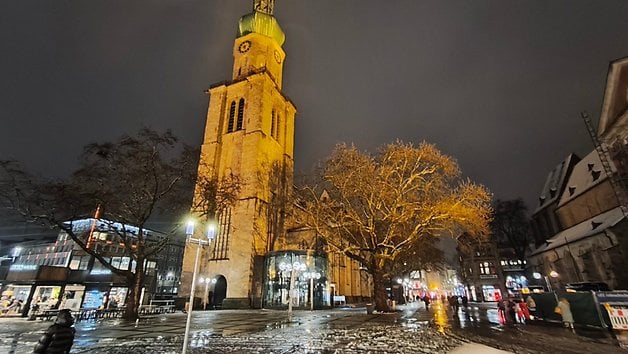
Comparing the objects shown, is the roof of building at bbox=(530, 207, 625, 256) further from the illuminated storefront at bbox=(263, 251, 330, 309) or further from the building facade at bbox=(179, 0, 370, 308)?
the illuminated storefront at bbox=(263, 251, 330, 309)

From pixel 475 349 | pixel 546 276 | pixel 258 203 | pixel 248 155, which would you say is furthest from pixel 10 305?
pixel 546 276

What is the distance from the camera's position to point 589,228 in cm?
3316

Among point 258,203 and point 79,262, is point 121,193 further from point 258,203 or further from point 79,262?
point 79,262

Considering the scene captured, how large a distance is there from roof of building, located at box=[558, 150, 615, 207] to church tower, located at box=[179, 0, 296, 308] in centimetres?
3866

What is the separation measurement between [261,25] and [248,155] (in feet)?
76.2

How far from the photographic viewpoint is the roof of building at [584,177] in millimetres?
35250

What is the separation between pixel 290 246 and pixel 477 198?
81.9 feet

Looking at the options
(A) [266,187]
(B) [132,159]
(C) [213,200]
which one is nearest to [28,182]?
(B) [132,159]

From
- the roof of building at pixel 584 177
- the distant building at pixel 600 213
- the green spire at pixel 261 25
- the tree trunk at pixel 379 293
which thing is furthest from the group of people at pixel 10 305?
the roof of building at pixel 584 177

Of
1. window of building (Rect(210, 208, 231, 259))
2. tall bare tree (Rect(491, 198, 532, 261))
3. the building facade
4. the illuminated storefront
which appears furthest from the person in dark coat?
tall bare tree (Rect(491, 198, 532, 261))

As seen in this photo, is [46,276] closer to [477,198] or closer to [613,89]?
[477,198]

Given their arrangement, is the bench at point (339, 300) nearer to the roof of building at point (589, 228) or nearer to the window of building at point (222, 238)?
the window of building at point (222, 238)

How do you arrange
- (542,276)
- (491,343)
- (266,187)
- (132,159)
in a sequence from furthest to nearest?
(542,276) → (266,187) → (132,159) → (491,343)

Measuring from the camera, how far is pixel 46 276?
77.2ft
